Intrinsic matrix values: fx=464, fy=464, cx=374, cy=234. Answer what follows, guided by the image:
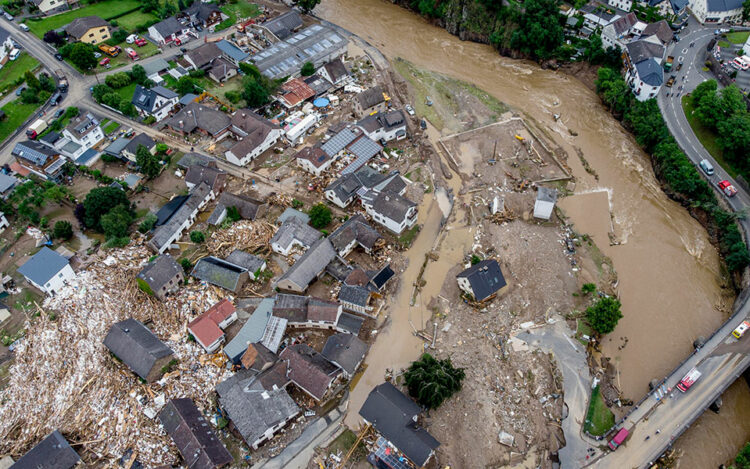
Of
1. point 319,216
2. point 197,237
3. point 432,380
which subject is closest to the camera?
point 432,380

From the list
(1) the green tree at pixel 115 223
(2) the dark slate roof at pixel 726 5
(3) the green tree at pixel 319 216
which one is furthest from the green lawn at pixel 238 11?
(2) the dark slate roof at pixel 726 5

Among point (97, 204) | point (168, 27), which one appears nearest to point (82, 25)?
point (168, 27)

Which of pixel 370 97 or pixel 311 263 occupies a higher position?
pixel 370 97

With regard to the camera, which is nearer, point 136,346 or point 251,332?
point 136,346

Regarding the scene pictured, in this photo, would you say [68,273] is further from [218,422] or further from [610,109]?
[610,109]

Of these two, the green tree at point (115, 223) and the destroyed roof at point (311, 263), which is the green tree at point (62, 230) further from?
the destroyed roof at point (311, 263)

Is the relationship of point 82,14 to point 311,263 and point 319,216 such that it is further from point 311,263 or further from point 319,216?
point 311,263
